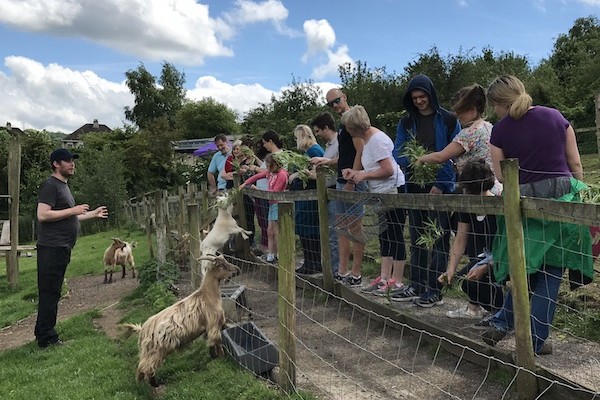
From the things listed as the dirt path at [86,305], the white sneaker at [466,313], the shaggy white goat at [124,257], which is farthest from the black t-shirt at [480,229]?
the shaggy white goat at [124,257]

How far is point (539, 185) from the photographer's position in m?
3.72

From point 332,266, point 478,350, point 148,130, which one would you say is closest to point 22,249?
point 332,266

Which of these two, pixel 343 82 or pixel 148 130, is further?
pixel 148 130

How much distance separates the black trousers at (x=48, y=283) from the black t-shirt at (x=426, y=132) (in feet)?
13.6

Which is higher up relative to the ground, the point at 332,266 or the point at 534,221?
the point at 534,221

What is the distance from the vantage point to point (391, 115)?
72.1 feet

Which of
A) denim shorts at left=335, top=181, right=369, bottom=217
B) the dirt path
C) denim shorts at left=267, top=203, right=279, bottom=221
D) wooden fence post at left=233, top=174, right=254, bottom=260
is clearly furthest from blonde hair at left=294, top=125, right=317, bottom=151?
the dirt path

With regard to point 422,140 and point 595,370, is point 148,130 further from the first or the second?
point 595,370

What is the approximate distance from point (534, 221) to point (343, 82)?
89.3ft

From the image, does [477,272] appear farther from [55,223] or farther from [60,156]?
[60,156]

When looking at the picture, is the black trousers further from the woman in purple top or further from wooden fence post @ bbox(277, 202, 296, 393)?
the woman in purple top

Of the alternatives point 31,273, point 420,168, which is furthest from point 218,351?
point 31,273

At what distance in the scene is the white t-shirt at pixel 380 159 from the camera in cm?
525

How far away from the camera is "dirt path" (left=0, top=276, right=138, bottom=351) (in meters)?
7.04
